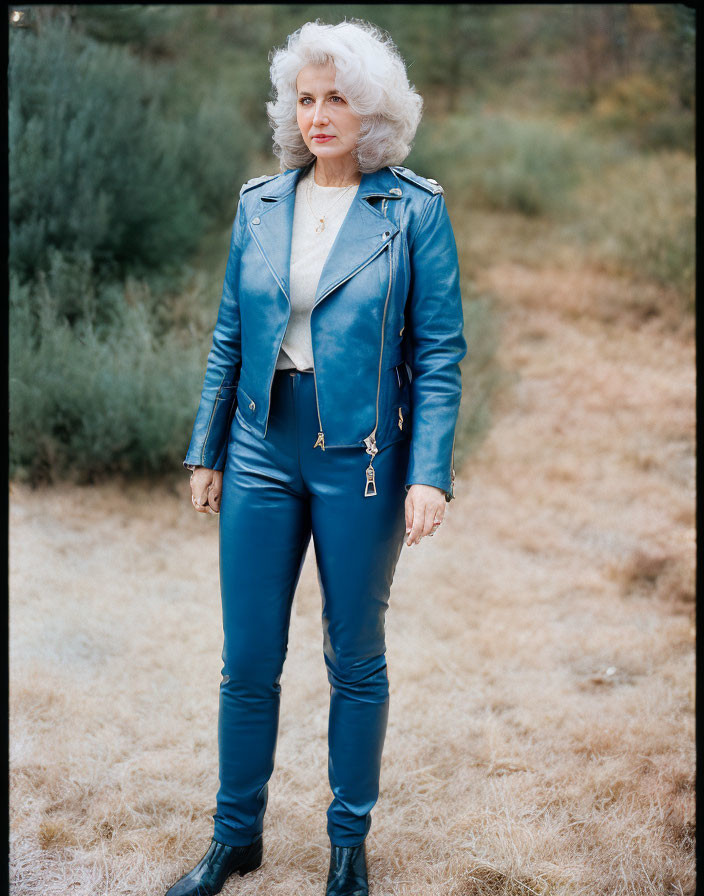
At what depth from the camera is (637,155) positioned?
1026cm

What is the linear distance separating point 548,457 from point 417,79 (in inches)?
258

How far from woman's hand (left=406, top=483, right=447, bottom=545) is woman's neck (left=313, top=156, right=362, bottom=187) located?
651mm

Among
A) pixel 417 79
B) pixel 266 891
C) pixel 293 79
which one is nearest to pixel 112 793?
pixel 266 891

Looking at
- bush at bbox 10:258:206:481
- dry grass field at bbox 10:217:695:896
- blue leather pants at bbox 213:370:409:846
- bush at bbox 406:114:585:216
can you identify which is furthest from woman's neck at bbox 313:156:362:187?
bush at bbox 406:114:585:216

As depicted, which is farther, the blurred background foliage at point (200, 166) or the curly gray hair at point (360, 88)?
the blurred background foliage at point (200, 166)

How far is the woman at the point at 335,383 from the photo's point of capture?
1.74 metres

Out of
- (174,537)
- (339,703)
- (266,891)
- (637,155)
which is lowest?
(174,537)

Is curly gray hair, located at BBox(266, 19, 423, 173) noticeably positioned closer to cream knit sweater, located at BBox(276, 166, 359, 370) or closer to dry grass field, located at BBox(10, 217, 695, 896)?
cream knit sweater, located at BBox(276, 166, 359, 370)

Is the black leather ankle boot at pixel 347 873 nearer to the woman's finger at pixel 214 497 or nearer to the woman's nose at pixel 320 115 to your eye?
the woman's finger at pixel 214 497

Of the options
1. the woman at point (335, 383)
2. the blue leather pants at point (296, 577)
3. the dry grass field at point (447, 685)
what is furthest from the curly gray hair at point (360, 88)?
the dry grass field at point (447, 685)

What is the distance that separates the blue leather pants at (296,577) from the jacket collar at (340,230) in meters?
0.21

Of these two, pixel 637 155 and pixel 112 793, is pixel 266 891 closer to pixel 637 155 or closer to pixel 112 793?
pixel 112 793

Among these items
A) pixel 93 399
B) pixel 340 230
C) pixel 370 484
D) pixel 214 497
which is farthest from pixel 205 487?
pixel 93 399

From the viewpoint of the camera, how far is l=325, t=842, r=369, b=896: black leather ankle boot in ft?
6.54
